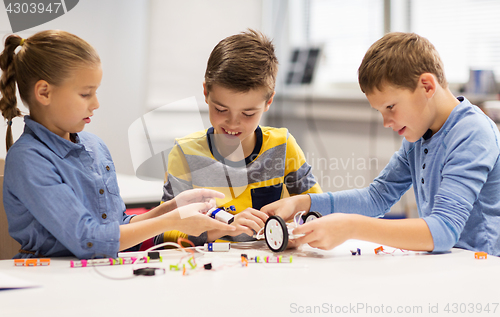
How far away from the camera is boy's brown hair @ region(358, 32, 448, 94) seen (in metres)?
0.93

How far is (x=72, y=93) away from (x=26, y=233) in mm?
290

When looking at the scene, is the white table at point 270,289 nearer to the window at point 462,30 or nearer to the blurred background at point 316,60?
the blurred background at point 316,60

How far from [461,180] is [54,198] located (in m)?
0.77

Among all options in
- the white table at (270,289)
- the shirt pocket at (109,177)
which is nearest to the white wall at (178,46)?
the shirt pocket at (109,177)

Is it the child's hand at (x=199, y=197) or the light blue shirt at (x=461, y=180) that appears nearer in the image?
the light blue shirt at (x=461, y=180)

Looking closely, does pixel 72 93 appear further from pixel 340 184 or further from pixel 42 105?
pixel 340 184

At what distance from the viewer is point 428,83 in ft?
3.05

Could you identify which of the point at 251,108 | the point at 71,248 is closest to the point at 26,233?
the point at 71,248

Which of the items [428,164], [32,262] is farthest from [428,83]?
[32,262]

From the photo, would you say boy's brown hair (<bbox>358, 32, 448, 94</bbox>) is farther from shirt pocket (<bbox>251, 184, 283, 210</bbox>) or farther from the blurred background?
the blurred background

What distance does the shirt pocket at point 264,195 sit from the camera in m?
1.15

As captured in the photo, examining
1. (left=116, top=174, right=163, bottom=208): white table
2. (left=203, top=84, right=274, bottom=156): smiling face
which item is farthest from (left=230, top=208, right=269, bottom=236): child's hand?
(left=116, top=174, right=163, bottom=208): white table

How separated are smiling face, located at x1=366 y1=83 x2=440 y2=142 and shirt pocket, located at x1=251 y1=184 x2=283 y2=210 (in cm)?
37

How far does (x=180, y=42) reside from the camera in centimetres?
234
